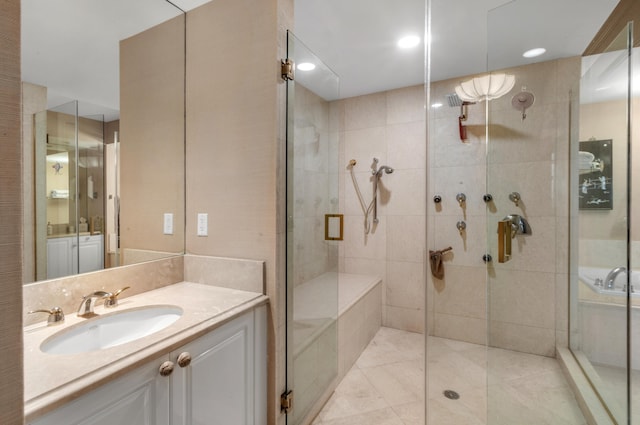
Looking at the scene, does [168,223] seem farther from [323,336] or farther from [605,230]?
[605,230]

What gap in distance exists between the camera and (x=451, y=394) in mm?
1911

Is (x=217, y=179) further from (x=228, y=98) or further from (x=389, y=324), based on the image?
(x=389, y=324)

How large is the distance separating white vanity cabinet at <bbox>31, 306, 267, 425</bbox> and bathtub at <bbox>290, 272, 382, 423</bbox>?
0.28 meters

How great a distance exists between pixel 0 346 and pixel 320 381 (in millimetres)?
1710

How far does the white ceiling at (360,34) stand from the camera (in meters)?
1.14

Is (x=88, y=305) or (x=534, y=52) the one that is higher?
(x=534, y=52)

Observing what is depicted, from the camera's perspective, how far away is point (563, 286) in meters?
2.07

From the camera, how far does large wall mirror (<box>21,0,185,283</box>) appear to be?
107 centimetres

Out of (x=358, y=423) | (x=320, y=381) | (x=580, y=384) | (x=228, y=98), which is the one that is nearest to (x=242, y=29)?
(x=228, y=98)

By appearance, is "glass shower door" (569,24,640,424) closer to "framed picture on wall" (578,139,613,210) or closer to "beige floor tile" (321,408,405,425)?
"framed picture on wall" (578,139,613,210)

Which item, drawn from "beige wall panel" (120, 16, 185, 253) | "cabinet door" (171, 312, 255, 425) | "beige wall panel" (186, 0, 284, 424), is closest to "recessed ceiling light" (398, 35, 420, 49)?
"beige wall panel" (186, 0, 284, 424)

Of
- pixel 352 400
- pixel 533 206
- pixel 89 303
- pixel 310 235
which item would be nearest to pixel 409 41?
pixel 533 206

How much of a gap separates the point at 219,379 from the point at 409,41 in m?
2.46

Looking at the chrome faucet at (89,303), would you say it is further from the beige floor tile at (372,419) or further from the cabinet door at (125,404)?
the beige floor tile at (372,419)
